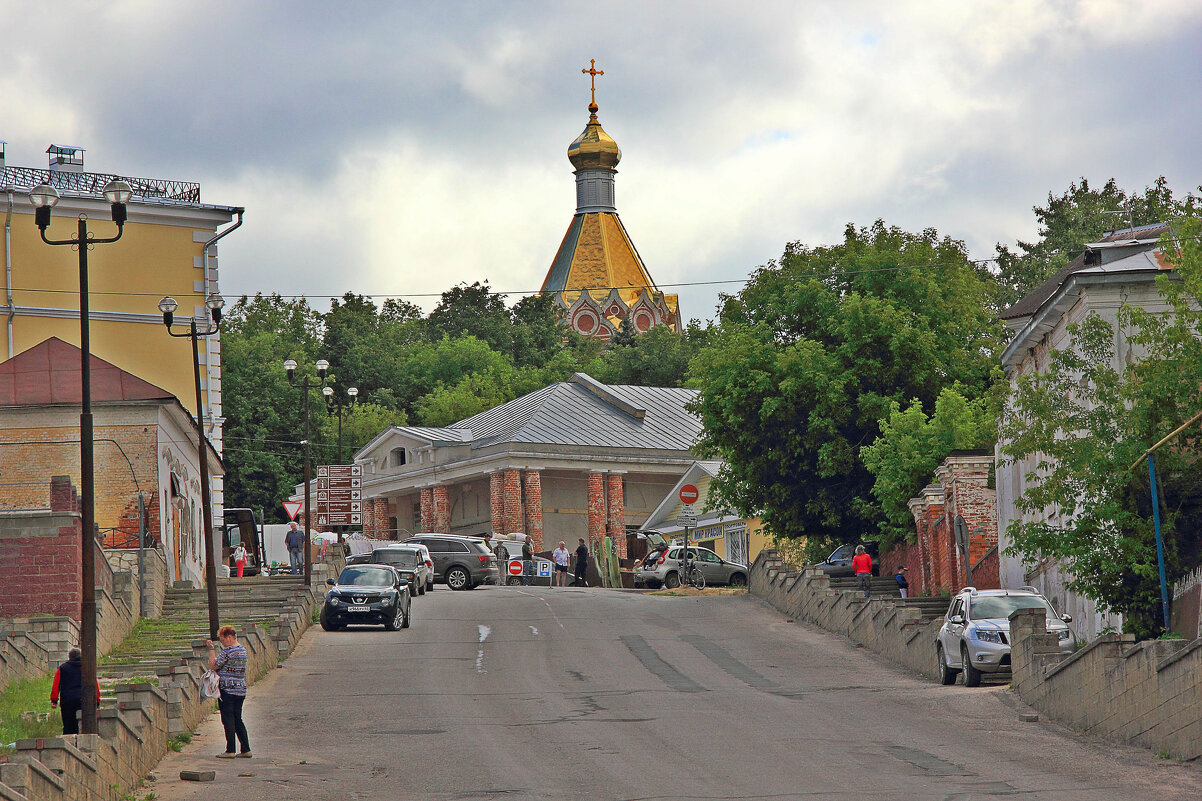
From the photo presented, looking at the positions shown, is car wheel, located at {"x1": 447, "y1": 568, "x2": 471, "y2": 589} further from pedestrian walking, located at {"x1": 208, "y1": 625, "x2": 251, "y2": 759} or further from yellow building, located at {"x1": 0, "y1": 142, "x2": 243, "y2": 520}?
pedestrian walking, located at {"x1": 208, "y1": 625, "x2": 251, "y2": 759}

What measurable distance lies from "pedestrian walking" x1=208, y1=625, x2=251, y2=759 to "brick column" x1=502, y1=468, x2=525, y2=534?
4841 cm

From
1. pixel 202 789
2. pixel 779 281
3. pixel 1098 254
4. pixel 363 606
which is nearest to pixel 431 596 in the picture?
pixel 363 606

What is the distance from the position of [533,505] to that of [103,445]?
A: 104ft

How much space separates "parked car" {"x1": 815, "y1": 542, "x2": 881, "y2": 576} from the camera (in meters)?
43.6

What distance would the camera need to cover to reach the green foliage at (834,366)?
140ft

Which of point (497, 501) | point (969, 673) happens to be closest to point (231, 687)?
point (969, 673)

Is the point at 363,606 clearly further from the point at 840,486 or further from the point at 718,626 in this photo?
the point at 840,486

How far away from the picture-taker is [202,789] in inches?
626

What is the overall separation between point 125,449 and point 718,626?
14151mm

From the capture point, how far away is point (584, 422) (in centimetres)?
7150

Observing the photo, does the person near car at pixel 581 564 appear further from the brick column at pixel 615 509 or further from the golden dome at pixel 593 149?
the golden dome at pixel 593 149

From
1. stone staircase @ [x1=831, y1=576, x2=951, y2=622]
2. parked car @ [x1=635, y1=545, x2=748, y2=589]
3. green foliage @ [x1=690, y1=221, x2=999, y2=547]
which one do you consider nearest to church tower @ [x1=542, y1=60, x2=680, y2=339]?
parked car @ [x1=635, y1=545, x2=748, y2=589]

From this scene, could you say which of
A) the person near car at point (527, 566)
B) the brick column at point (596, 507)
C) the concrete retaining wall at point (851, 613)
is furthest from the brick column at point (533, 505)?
the concrete retaining wall at point (851, 613)

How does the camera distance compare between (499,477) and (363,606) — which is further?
(499,477)
